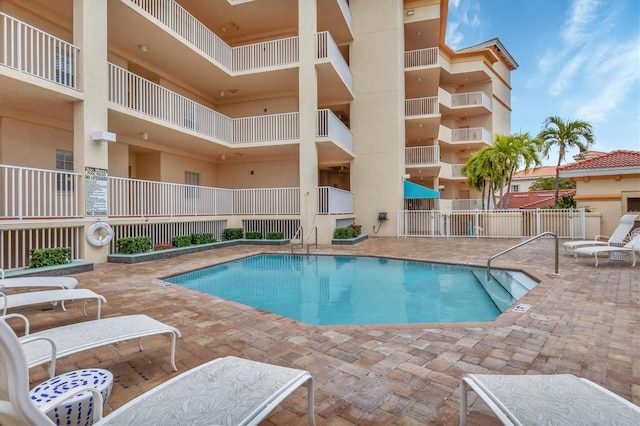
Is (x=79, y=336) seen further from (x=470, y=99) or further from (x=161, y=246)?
(x=470, y=99)

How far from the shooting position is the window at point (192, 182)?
45.8 ft

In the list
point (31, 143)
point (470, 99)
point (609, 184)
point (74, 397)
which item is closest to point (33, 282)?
point (74, 397)

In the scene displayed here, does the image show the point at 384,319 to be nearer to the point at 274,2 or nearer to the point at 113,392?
the point at 113,392

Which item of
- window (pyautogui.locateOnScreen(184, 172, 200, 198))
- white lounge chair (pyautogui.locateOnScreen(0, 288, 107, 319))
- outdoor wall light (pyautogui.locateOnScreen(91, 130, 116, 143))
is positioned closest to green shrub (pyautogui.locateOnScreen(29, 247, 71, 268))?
outdoor wall light (pyautogui.locateOnScreen(91, 130, 116, 143))

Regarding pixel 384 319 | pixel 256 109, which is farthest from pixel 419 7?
pixel 384 319

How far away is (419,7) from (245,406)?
23.1m

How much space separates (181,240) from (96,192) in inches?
142

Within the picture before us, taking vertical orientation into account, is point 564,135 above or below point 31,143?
above

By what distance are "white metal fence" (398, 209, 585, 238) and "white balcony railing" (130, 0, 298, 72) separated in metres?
10.3

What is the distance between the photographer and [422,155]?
21891mm

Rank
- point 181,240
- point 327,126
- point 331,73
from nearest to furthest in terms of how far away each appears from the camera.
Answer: point 181,240 < point 327,126 < point 331,73

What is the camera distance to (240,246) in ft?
47.5

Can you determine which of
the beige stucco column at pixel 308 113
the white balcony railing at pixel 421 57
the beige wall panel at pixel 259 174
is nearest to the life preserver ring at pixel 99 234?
the beige stucco column at pixel 308 113

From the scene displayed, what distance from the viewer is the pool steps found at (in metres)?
6.61
